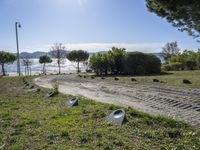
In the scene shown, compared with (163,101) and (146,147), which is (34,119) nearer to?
(146,147)

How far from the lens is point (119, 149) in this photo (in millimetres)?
5500

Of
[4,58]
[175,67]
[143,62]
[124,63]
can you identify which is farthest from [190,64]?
[4,58]

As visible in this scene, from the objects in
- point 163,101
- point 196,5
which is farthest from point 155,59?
point 196,5

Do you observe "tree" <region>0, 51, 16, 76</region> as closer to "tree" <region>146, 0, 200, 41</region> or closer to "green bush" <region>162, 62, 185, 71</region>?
"green bush" <region>162, 62, 185, 71</region>

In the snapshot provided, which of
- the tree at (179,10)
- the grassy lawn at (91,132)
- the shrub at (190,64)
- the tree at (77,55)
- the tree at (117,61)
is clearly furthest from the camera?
the tree at (77,55)

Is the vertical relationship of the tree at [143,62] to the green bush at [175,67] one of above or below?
above

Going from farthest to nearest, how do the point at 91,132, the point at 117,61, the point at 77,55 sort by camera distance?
the point at 77,55 → the point at 117,61 → the point at 91,132

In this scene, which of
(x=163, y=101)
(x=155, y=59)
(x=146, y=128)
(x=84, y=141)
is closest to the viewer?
(x=84, y=141)

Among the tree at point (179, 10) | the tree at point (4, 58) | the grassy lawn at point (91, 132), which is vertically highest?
the tree at point (179, 10)

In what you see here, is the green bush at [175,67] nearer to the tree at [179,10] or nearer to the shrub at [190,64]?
the shrub at [190,64]

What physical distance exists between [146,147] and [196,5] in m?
4.02

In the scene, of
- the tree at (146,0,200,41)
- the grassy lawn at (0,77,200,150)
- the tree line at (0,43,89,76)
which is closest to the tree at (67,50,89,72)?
the tree line at (0,43,89,76)

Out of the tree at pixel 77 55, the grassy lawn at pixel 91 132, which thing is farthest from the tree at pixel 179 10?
the tree at pixel 77 55

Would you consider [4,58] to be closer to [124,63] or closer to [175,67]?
[124,63]
